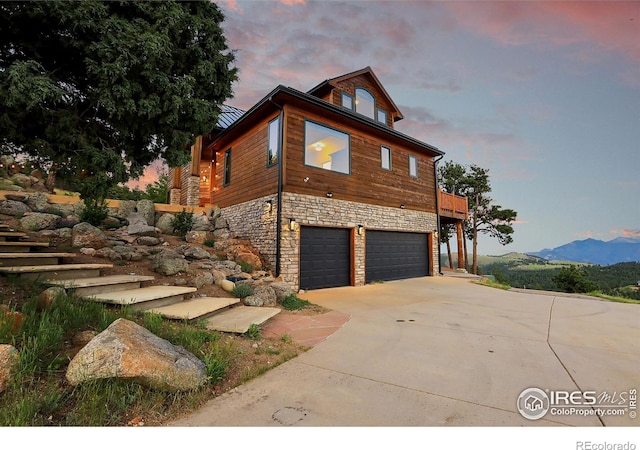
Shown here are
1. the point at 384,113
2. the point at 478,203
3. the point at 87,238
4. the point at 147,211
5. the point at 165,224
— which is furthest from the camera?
the point at 478,203

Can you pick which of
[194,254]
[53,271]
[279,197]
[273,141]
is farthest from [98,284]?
[273,141]

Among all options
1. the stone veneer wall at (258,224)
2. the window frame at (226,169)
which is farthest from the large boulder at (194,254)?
the window frame at (226,169)

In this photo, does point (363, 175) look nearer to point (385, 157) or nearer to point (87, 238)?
point (385, 157)

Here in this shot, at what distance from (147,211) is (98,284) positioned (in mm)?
6525

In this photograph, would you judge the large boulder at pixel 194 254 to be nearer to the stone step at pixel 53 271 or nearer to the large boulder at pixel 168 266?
the large boulder at pixel 168 266

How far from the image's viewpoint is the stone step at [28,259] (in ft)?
13.5

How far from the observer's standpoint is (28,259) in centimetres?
446

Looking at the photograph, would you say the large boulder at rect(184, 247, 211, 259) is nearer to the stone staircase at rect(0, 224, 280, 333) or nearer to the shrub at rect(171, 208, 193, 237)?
the stone staircase at rect(0, 224, 280, 333)

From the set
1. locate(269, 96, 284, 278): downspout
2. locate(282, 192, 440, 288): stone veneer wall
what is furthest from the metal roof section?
locate(282, 192, 440, 288): stone veneer wall

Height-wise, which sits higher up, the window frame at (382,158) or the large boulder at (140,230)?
the window frame at (382,158)

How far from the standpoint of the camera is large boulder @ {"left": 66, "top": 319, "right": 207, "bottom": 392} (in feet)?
6.96

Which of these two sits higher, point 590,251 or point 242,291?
point 590,251

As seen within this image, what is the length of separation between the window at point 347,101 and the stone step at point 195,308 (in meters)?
9.12

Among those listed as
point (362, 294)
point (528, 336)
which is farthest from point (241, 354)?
point (362, 294)
